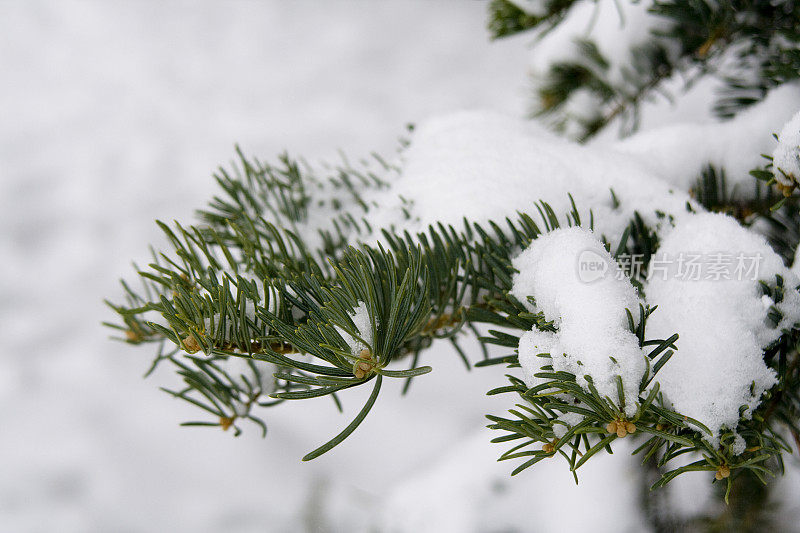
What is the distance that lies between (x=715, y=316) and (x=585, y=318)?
0.09m

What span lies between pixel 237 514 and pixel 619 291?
1.18 metres

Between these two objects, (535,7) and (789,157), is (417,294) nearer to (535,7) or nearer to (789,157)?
(789,157)

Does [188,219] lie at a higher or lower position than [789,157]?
higher

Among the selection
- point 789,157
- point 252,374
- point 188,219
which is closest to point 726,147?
point 789,157

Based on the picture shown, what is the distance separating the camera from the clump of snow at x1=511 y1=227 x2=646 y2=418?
0.80ft

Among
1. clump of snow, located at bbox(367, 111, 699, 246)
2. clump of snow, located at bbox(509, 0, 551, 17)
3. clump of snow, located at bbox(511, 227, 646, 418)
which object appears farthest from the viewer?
clump of snow, located at bbox(509, 0, 551, 17)

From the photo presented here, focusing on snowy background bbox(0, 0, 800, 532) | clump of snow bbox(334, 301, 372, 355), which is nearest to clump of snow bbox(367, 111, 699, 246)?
clump of snow bbox(334, 301, 372, 355)

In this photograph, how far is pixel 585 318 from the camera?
26 cm

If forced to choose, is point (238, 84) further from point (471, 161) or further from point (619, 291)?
point (619, 291)

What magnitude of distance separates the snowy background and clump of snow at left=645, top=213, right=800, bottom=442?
422 mm

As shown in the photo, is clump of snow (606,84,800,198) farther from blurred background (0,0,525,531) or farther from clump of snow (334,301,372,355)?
blurred background (0,0,525,531)

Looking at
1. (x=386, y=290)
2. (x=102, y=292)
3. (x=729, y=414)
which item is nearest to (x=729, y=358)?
(x=729, y=414)

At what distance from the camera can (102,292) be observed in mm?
1440

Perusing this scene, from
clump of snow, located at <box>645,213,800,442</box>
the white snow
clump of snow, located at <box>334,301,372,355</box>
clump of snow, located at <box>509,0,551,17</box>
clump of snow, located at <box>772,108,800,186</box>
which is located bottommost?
clump of snow, located at <box>645,213,800,442</box>
